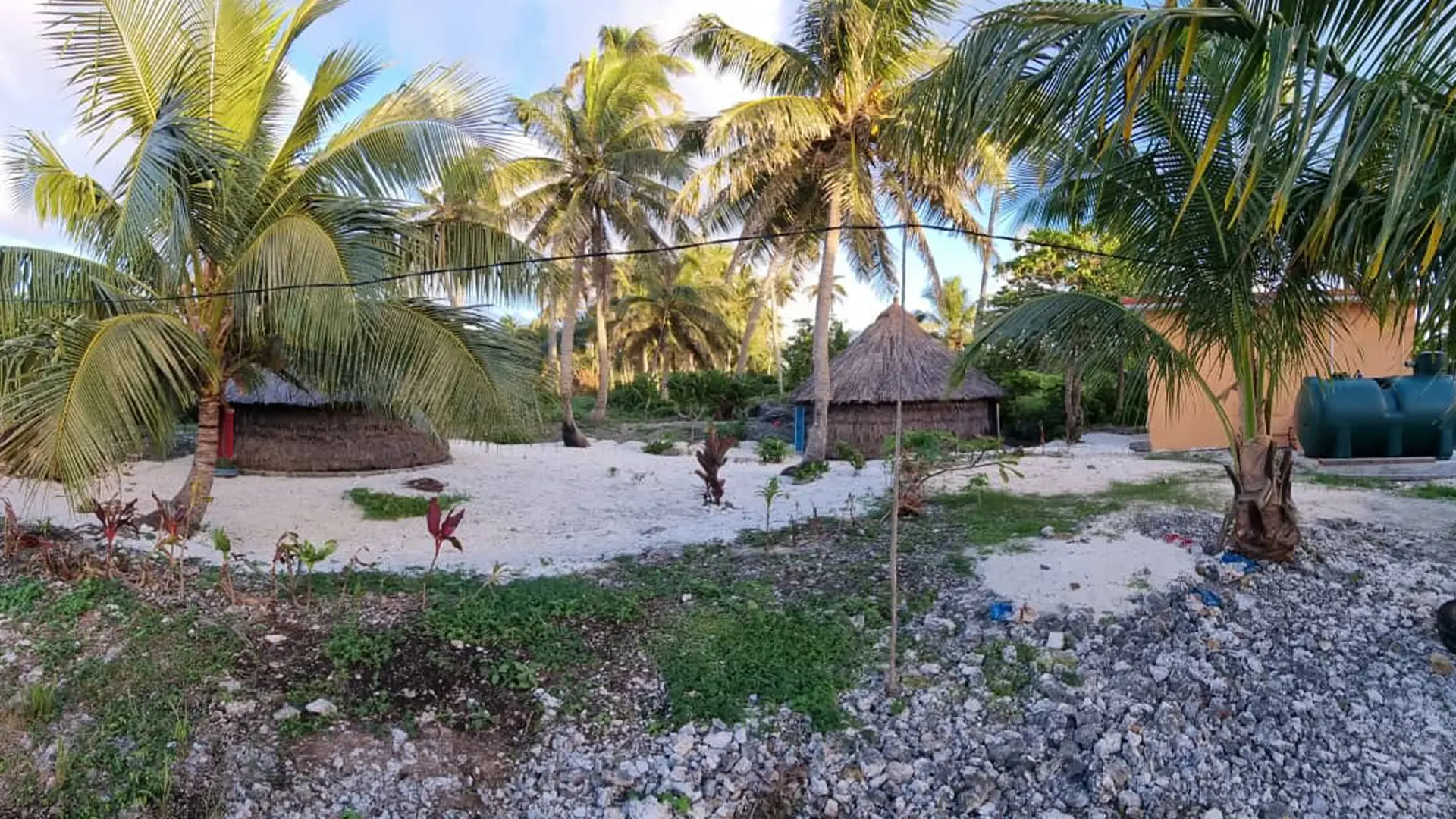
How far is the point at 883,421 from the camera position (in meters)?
16.1

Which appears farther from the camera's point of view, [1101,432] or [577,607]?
[1101,432]

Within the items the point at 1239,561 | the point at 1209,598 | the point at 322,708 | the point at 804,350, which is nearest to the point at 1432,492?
the point at 1239,561

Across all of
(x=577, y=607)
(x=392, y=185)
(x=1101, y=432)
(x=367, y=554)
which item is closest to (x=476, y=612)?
(x=577, y=607)

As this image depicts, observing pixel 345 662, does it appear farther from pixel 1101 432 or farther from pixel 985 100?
pixel 1101 432

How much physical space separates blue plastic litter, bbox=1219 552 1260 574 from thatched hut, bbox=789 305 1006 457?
32.9 feet

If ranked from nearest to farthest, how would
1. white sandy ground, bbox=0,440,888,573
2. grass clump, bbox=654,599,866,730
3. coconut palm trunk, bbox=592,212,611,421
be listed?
grass clump, bbox=654,599,866,730
white sandy ground, bbox=0,440,888,573
coconut palm trunk, bbox=592,212,611,421

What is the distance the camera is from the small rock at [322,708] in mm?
3865

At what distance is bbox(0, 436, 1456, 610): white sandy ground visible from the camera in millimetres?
5863

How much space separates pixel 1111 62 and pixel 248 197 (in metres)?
6.32

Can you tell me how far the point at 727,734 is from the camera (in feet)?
12.7

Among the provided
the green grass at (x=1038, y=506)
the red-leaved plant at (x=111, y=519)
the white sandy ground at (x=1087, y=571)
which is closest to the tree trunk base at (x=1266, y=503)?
the white sandy ground at (x=1087, y=571)

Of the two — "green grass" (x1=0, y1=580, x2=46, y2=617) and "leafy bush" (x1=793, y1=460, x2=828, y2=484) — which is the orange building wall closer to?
"leafy bush" (x1=793, y1=460, x2=828, y2=484)

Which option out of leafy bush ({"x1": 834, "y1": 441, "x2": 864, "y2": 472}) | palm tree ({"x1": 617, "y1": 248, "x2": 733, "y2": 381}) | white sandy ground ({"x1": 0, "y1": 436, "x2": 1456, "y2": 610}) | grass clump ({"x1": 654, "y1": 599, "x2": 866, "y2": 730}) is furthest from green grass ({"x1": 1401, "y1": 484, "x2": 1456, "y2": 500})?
palm tree ({"x1": 617, "y1": 248, "x2": 733, "y2": 381})

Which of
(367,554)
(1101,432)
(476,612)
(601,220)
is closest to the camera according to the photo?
(476,612)
